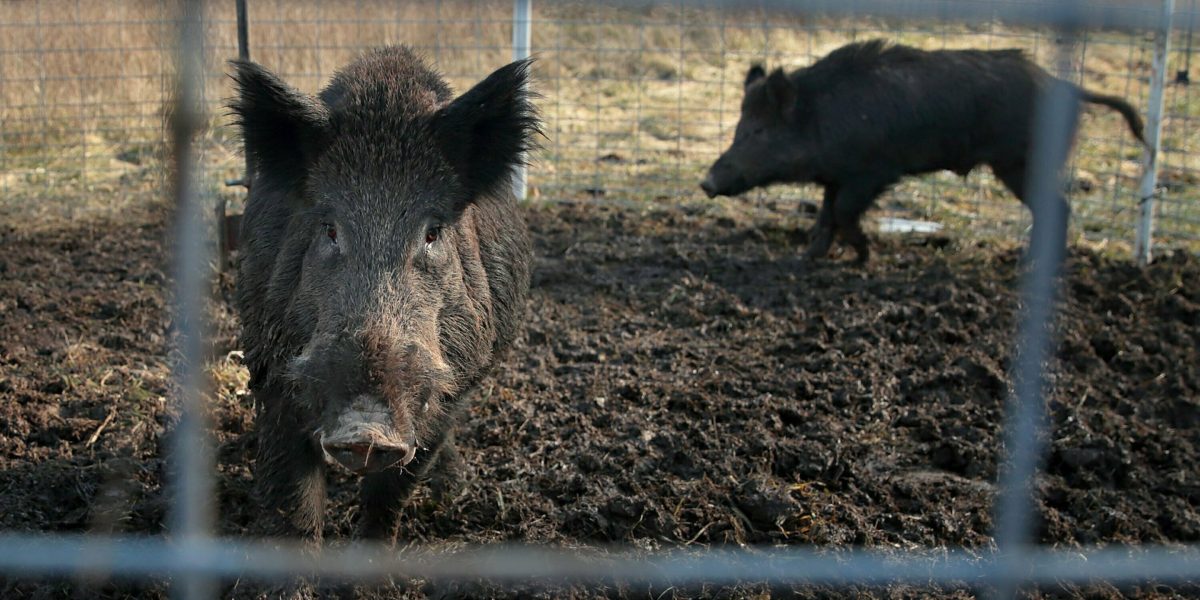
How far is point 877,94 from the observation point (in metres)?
7.90

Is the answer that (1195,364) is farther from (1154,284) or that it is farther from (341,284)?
(341,284)

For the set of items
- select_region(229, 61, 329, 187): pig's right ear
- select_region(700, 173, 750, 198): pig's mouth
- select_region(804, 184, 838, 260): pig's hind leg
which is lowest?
select_region(804, 184, 838, 260): pig's hind leg

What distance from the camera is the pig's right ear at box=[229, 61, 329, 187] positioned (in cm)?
323

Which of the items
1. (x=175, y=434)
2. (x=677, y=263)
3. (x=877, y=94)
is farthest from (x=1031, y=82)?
(x=175, y=434)

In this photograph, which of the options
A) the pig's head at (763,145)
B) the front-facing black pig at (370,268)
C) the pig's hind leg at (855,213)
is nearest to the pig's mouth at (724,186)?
the pig's head at (763,145)

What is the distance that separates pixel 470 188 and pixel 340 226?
470 mm

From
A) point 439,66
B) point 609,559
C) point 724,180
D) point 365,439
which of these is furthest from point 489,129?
point 724,180

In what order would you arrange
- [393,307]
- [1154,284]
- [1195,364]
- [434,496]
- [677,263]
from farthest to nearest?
[677,263]
[1154,284]
[1195,364]
[434,496]
[393,307]

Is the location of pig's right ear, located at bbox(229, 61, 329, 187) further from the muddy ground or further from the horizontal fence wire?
the muddy ground

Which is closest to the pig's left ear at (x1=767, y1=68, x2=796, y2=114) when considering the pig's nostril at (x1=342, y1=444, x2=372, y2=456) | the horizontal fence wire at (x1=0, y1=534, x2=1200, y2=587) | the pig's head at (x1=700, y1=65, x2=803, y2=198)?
the pig's head at (x1=700, y1=65, x2=803, y2=198)

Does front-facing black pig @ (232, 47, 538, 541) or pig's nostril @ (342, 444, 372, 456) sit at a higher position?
front-facing black pig @ (232, 47, 538, 541)

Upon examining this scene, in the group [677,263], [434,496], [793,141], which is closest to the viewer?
[434,496]

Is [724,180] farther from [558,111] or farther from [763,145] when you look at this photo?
[558,111]

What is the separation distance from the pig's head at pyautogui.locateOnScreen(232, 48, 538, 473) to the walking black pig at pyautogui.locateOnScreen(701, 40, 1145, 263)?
182 inches
